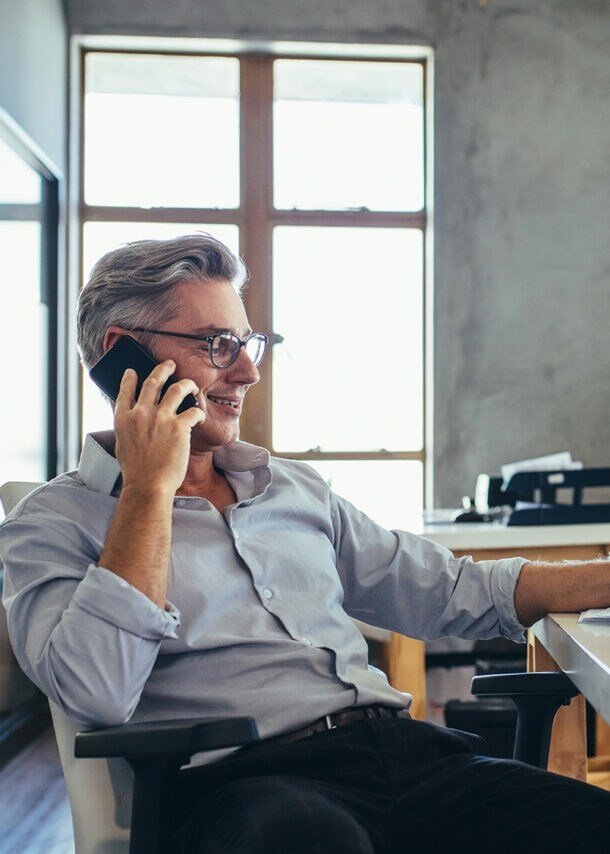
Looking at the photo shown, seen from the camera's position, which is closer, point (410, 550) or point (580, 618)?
point (580, 618)

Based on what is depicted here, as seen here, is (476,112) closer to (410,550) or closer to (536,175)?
(536,175)

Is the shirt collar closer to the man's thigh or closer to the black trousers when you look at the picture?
the black trousers

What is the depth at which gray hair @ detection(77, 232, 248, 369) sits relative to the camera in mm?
1455

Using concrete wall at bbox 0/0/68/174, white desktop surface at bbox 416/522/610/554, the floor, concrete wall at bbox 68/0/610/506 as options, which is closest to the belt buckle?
white desktop surface at bbox 416/522/610/554

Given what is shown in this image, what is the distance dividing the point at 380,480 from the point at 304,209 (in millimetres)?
1519

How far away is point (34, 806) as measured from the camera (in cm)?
278

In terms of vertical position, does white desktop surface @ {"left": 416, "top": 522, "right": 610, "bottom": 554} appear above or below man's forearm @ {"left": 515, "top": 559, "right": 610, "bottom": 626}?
below

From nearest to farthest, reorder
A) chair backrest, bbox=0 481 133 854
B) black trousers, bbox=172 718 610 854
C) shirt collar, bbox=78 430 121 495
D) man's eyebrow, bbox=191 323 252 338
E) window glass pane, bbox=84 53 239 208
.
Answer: black trousers, bbox=172 718 610 854 → chair backrest, bbox=0 481 133 854 → shirt collar, bbox=78 430 121 495 → man's eyebrow, bbox=191 323 252 338 → window glass pane, bbox=84 53 239 208

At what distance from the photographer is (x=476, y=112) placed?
4.76 m

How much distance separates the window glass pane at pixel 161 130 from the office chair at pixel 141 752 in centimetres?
362

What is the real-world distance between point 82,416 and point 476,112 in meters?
2.61

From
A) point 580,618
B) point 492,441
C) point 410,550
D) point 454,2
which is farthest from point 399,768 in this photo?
point 454,2

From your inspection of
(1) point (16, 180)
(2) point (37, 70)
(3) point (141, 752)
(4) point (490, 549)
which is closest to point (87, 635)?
(3) point (141, 752)

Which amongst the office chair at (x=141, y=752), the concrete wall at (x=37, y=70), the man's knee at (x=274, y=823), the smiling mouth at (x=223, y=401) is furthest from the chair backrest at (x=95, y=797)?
the concrete wall at (x=37, y=70)
